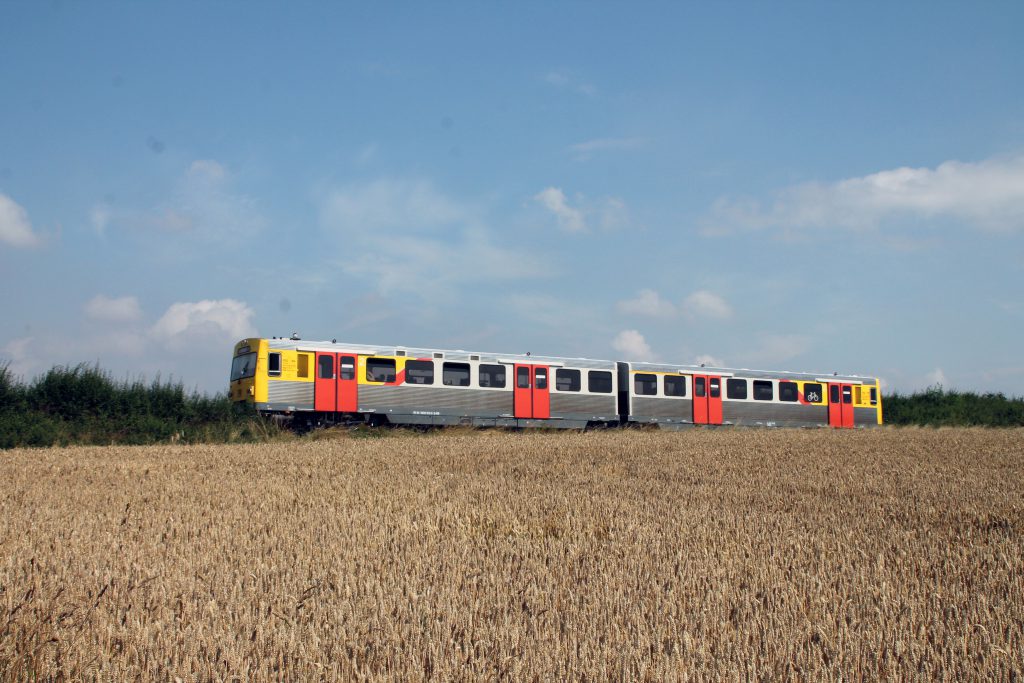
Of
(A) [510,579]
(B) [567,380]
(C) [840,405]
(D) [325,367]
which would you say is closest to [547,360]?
(B) [567,380]

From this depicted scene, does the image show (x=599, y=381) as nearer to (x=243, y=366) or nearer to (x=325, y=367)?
(x=325, y=367)

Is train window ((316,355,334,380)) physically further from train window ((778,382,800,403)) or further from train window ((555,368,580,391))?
train window ((778,382,800,403))

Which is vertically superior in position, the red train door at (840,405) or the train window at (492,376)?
the train window at (492,376)

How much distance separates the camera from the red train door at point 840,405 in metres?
36.5

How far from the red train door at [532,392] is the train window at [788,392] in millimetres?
10901

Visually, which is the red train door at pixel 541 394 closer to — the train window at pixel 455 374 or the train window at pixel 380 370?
the train window at pixel 455 374

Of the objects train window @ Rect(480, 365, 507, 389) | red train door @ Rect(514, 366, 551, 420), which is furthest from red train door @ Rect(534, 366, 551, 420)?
train window @ Rect(480, 365, 507, 389)

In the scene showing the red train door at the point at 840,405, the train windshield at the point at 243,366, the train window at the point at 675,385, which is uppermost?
the train windshield at the point at 243,366

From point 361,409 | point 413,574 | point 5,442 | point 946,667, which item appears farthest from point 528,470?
point 5,442

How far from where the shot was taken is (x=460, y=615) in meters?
4.79

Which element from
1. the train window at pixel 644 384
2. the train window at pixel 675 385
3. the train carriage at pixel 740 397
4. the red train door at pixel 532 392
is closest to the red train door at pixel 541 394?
the red train door at pixel 532 392

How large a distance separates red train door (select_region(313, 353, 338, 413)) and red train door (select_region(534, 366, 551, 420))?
7.29 meters

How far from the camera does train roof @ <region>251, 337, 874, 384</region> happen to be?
26.9 metres

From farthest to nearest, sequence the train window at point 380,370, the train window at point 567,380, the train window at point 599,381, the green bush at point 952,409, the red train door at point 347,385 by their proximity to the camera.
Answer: the green bush at point 952,409 → the train window at point 599,381 → the train window at point 567,380 → the train window at point 380,370 → the red train door at point 347,385
